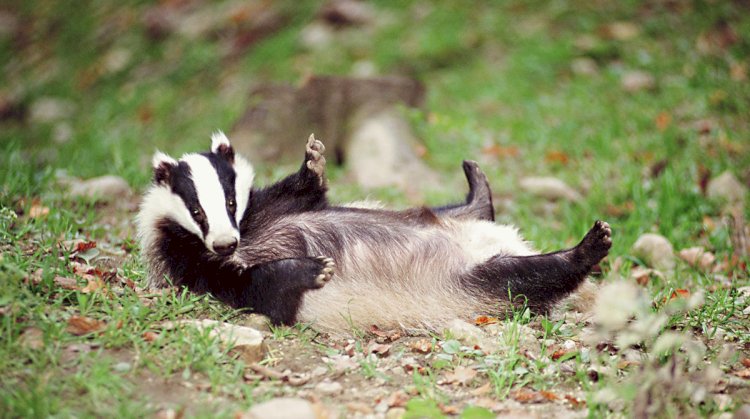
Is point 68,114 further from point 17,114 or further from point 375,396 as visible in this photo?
point 375,396

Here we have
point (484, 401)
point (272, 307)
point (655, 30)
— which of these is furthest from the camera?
point (655, 30)

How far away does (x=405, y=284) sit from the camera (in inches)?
130

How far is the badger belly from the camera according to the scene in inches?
124

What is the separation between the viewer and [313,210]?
141 inches

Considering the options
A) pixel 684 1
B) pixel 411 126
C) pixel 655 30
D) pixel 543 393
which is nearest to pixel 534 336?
pixel 543 393

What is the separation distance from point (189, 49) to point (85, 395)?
23.0 ft

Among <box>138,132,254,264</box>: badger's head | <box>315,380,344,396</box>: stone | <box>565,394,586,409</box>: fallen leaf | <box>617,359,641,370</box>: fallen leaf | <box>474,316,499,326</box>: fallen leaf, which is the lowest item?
<box>617,359,641,370</box>: fallen leaf

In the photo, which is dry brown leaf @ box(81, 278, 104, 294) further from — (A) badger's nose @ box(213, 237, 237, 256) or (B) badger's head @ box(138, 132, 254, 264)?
(A) badger's nose @ box(213, 237, 237, 256)

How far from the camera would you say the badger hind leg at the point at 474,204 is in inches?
157

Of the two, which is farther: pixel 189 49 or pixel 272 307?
pixel 189 49

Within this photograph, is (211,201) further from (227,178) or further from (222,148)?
(222,148)

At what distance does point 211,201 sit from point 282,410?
1117mm

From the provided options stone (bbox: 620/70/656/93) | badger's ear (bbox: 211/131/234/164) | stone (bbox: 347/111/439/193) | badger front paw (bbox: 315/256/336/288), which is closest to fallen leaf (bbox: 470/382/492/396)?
badger front paw (bbox: 315/256/336/288)

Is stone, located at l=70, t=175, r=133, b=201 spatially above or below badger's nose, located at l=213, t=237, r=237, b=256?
below
